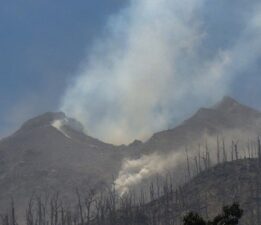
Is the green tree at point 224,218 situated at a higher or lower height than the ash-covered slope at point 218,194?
lower

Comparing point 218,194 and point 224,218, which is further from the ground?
point 218,194

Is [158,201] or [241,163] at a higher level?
[241,163]

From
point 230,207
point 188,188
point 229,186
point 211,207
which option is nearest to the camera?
point 230,207

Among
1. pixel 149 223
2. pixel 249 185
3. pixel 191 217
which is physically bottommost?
pixel 191 217

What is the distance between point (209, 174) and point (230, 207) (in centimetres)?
15128

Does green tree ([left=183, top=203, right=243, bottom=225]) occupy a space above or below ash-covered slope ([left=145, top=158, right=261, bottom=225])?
below

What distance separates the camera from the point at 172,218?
136250 millimetres

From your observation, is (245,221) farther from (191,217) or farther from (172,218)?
(191,217)

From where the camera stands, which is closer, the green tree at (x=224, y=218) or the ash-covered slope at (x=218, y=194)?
the green tree at (x=224, y=218)

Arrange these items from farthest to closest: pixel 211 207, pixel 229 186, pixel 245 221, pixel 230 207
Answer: pixel 229 186
pixel 211 207
pixel 245 221
pixel 230 207

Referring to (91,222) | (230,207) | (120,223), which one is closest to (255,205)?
(120,223)

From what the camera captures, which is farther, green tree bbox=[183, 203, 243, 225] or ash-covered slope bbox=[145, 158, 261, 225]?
ash-covered slope bbox=[145, 158, 261, 225]

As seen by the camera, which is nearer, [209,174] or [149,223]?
[149,223]

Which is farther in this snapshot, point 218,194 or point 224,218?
point 218,194
